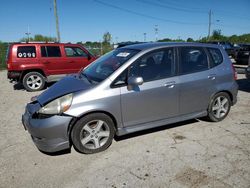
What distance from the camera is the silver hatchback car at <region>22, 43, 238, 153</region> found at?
11.4ft

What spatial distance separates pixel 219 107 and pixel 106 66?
8.57 feet

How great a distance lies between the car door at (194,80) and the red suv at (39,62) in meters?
6.16

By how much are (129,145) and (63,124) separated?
1256 millimetres

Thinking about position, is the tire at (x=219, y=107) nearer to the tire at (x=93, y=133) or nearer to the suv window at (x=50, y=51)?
the tire at (x=93, y=133)

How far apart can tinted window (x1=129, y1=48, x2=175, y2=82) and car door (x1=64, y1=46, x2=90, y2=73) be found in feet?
19.9

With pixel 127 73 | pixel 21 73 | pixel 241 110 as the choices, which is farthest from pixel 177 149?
pixel 21 73

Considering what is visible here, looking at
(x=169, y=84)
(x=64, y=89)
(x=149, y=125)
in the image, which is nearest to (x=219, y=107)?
(x=169, y=84)

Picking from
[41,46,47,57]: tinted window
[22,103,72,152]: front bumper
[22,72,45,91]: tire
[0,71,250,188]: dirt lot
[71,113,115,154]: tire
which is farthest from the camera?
[41,46,47,57]: tinted window

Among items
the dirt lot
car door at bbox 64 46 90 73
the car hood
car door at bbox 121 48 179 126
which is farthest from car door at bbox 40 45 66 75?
car door at bbox 121 48 179 126

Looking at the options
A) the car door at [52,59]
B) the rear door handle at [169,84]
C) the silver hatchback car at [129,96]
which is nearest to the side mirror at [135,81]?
the silver hatchback car at [129,96]

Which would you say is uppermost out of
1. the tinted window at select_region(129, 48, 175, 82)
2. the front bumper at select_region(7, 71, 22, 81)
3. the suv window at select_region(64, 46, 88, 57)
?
the suv window at select_region(64, 46, 88, 57)

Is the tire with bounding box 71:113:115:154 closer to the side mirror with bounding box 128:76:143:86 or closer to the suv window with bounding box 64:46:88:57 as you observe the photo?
the side mirror with bounding box 128:76:143:86

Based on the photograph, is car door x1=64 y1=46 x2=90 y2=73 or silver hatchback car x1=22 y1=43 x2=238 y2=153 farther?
car door x1=64 y1=46 x2=90 y2=73

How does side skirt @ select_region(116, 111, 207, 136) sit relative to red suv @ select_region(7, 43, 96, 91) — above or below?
below
